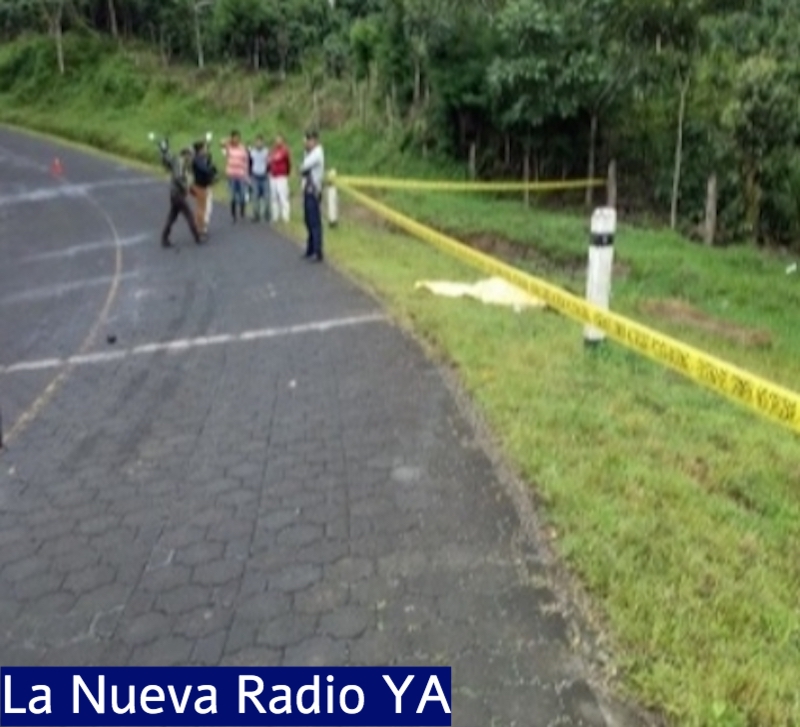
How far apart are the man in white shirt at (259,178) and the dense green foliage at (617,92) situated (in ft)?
23.1

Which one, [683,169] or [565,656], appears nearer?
[565,656]

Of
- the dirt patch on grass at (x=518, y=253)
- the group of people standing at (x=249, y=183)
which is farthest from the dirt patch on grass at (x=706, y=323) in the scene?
the group of people standing at (x=249, y=183)

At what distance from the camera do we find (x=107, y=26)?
4656 cm

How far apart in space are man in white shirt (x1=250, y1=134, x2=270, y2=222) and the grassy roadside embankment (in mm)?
2311

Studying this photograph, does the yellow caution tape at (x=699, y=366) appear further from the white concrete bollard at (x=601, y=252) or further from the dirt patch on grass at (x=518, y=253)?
the dirt patch on grass at (x=518, y=253)

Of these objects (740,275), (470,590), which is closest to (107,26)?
(740,275)

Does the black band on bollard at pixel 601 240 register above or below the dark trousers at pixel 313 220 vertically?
above

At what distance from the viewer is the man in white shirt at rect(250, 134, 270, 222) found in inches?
593

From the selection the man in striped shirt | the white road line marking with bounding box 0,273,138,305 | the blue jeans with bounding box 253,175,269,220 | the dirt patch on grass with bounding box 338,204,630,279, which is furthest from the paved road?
the dirt patch on grass with bounding box 338,204,630,279

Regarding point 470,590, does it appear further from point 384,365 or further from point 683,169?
point 683,169

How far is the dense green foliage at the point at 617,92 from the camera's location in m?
17.6

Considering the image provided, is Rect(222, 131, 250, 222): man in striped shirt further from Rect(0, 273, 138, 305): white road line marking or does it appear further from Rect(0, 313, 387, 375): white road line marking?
Rect(0, 313, 387, 375): white road line marking

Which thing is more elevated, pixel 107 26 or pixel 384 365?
pixel 107 26

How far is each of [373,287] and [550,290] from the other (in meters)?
3.63
